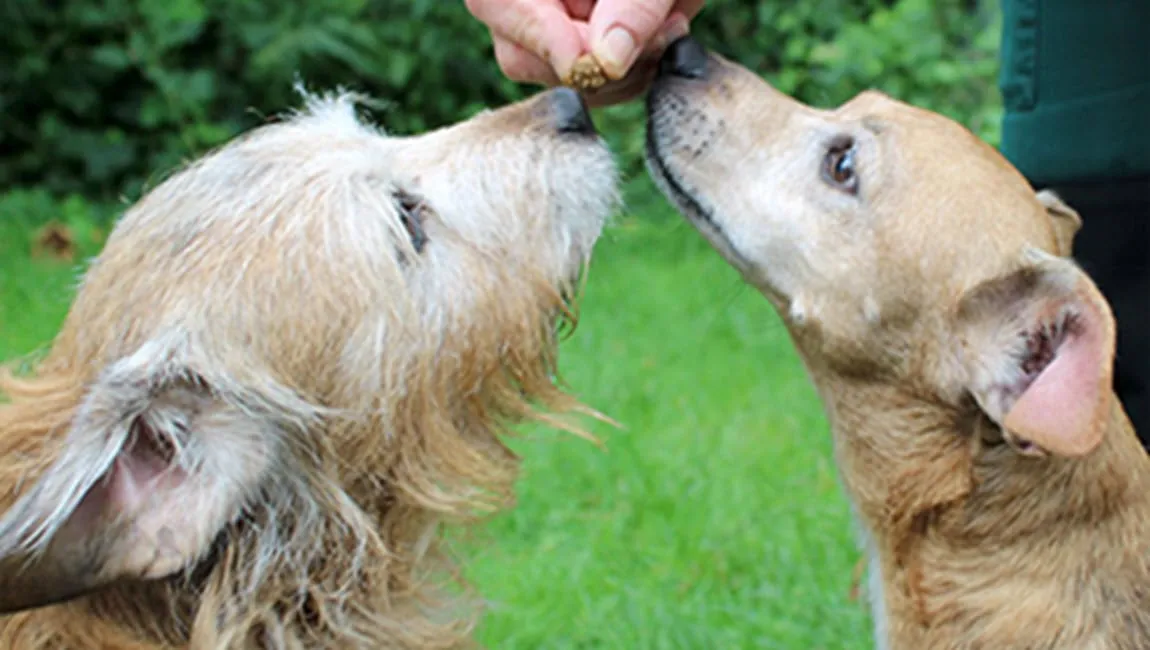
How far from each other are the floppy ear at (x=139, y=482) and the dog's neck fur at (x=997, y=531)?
4.88ft

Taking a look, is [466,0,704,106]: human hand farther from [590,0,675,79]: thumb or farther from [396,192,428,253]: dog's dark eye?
[396,192,428,253]: dog's dark eye

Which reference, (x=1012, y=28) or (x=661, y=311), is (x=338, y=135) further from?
(x=661, y=311)

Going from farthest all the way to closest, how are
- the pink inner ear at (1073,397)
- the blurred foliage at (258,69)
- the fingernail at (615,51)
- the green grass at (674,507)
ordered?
the blurred foliage at (258,69) < the green grass at (674,507) < the fingernail at (615,51) < the pink inner ear at (1073,397)

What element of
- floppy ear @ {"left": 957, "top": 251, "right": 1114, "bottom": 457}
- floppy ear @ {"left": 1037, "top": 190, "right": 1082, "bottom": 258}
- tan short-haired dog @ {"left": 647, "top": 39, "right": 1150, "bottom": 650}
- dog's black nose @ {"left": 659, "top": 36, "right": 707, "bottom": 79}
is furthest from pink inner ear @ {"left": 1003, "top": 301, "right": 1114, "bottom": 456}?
dog's black nose @ {"left": 659, "top": 36, "right": 707, "bottom": 79}

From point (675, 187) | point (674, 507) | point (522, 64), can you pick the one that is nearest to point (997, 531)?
point (675, 187)

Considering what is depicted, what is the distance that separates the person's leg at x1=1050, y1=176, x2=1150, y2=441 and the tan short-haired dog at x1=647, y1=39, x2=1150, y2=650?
290mm

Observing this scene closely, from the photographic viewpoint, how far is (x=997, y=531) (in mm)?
3672

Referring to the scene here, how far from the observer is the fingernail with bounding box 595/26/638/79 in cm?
377

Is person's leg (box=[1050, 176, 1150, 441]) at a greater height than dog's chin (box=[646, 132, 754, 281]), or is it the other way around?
dog's chin (box=[646, 132, 754, 281])

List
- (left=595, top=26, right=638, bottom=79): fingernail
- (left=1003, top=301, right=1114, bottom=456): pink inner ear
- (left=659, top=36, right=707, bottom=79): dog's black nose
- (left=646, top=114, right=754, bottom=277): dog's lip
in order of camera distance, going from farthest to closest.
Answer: (left=659, top=36, right=707, bottom=79): dog's black nose, (left=646, top=114, right=754, bottom=277): dog's lip, (left=595, top=26, right=638, bottom=79): fingernail, (left=1003, top=301, right=1114, bottom=456): pink inner ear

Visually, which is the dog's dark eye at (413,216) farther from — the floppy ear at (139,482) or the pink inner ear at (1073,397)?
the pink inner ear at (1073,397)

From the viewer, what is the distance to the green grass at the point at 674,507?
5.18 metres

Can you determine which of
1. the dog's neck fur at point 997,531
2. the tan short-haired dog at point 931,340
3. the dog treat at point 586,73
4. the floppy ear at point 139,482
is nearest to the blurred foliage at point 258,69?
the tan short-haired dog at point 931,340

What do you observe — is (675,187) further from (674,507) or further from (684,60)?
(674,507)
